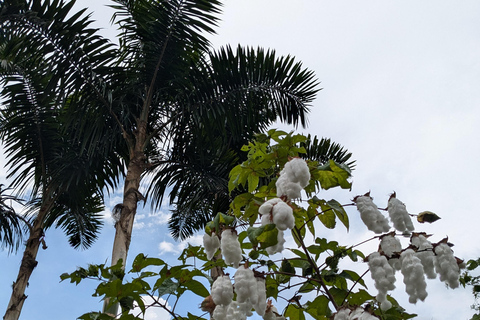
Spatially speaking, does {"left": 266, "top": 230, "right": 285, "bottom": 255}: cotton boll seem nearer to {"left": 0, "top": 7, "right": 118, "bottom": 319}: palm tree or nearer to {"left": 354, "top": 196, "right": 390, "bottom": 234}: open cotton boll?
{"left": 354, "top": 196, "right": 390, "bottom": 234}: open cotton boll

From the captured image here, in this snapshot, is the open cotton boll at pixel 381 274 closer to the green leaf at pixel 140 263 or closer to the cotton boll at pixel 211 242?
the cotton boll at pixel 211 242

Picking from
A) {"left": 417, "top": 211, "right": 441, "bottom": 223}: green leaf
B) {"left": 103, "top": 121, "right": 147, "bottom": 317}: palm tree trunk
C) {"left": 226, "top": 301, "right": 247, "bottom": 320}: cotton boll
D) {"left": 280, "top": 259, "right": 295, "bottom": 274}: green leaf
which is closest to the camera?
{"left": 226, "top": 301, "right": 247, "bottom": 320}: cotton boll

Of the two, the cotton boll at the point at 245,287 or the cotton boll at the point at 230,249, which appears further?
the cotton boll at the point at 230,249

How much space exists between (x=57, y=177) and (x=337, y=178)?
5095 mm

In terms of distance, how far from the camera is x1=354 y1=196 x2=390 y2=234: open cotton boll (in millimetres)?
1177

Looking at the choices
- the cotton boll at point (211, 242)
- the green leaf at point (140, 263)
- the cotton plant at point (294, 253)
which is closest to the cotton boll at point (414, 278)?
the cotton plant at point (294, 253)

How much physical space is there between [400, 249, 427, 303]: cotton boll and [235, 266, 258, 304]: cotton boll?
1.27 ft

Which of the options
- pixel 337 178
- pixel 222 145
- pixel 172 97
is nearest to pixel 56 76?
pixel 172 97

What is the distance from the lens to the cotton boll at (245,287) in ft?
3.45

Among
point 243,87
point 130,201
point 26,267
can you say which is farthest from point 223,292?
point 26,267

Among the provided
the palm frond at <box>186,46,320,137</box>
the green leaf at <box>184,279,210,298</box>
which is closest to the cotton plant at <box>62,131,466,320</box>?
the green leaf at <box>184,279,210,298</box>

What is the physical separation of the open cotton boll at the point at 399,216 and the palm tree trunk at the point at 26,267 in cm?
537

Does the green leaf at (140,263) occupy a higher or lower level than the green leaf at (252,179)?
lower

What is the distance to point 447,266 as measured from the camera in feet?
3.60
